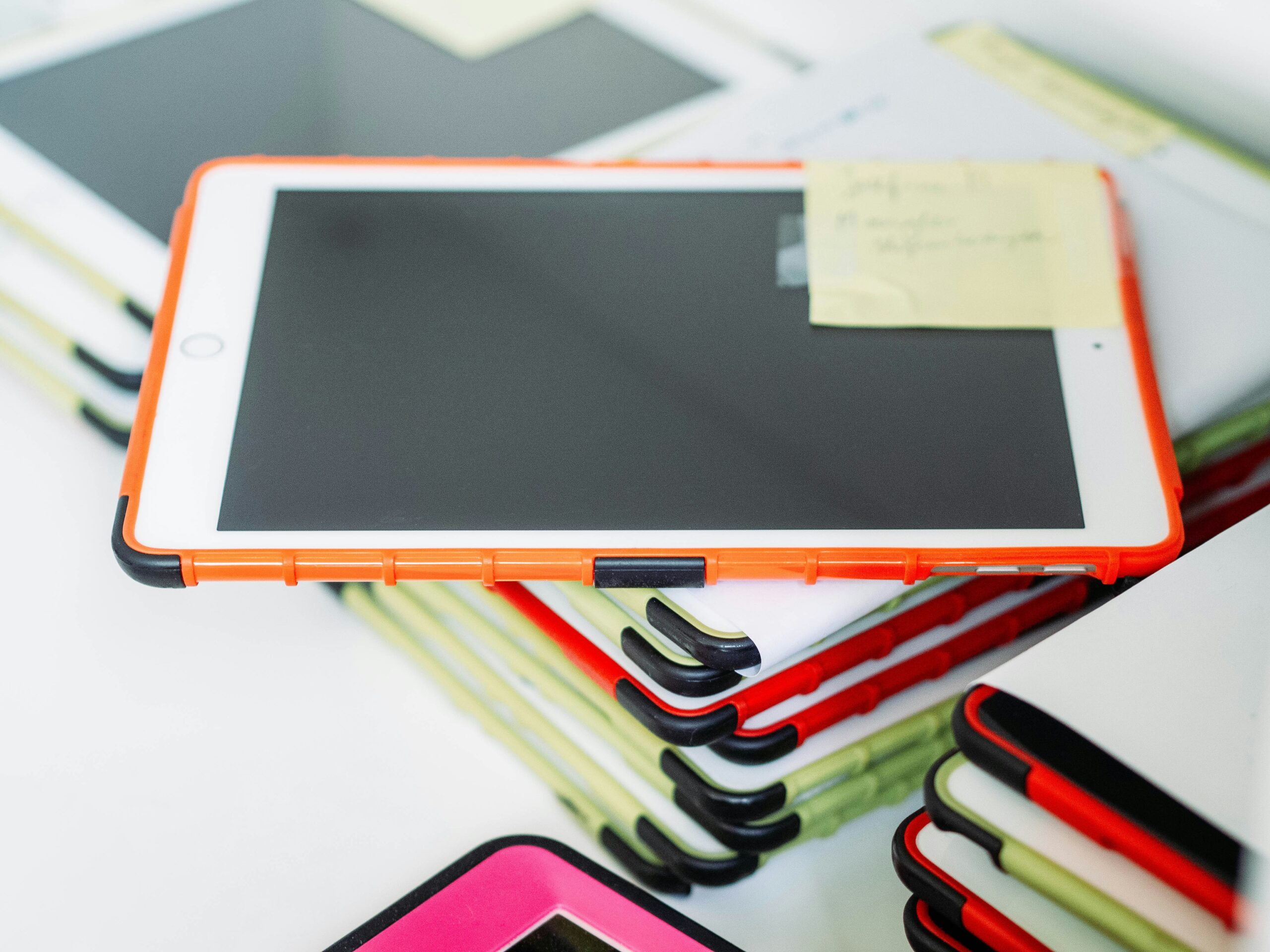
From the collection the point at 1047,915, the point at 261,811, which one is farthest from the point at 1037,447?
the point at 261,811

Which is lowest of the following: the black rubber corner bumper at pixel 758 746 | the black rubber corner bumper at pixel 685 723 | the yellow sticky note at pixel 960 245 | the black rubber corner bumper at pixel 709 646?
the black rubber corner bumper at pixel 758 746

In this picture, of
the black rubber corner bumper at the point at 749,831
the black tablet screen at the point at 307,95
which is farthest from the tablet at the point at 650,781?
the black tablet screen at the point at 307,95

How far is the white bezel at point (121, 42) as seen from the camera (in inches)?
25.4

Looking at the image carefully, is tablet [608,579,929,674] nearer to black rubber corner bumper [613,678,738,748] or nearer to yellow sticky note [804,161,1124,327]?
black rubber corner bumper [613,678,738,748]

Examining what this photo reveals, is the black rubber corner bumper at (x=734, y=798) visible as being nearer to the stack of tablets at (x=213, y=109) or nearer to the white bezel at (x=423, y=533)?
the white bezel at (x=423, y=533)

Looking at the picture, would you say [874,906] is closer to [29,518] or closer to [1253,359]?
[1253,359]

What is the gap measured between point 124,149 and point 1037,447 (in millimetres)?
572

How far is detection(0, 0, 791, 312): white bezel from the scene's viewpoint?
65 centimetres

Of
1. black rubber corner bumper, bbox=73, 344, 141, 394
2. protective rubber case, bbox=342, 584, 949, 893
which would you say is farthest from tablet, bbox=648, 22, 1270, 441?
black rubber corner bumper, bbox=73, 344, 141, 394

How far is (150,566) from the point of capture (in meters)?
0.43

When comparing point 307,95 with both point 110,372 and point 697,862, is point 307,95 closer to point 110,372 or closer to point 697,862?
point 110,372

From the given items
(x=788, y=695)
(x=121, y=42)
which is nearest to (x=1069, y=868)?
(x=788, y=695)

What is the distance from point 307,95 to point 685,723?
20.8 inches

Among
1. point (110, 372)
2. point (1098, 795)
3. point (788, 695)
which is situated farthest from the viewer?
point (110, 372)
